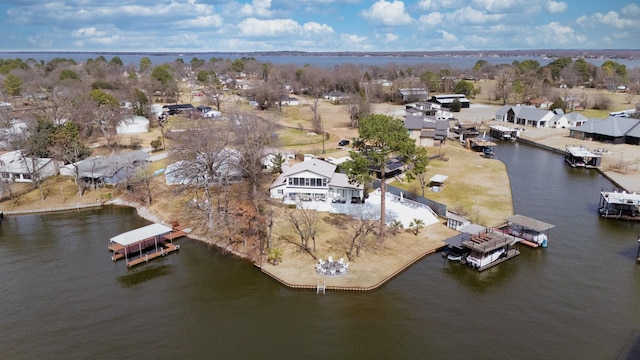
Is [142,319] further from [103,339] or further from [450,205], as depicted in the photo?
[450,205]

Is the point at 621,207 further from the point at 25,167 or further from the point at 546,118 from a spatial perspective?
the point at 25,167

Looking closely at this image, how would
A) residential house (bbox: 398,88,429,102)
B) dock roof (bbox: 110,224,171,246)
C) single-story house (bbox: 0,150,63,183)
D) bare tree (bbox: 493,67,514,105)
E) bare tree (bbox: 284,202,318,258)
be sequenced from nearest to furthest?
dock roof (bbox: 110,224,171,246), bare tree (bbox: 284,202,318,258), single-story house (bbox: 0,150,63,183), bare tree (bbox: 493,67,514,105), residential house (bbox: 398,88,429,102)

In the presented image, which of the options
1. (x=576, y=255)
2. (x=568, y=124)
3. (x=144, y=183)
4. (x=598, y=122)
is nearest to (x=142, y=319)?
(x=144, y=183)

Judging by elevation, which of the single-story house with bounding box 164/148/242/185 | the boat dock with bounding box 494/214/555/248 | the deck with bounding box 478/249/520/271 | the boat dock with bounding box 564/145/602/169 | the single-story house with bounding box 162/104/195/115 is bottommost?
the deck with bounding box 478/249/520/271

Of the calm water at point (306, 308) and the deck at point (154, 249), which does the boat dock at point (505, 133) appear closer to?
the calm water at point (306, 308)

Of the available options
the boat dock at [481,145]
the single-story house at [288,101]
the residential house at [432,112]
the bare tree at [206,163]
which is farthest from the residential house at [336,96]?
the bare tree at [206,163]

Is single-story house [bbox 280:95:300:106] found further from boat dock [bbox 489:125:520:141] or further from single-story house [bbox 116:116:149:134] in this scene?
boat dock [bbox 489:125:520:141]

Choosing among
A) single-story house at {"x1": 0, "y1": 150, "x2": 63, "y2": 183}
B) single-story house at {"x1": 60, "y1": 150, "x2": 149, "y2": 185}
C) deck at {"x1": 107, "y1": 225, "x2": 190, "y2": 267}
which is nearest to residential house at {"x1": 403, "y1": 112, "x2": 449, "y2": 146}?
single-story house at {"x1": 60, "y1": 150, "x2": 149, "y2": 185}
